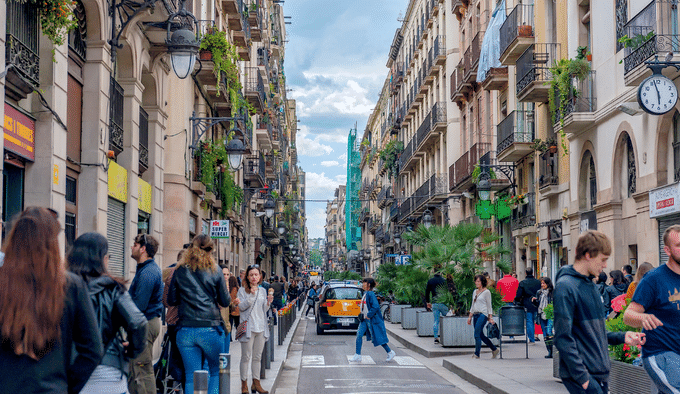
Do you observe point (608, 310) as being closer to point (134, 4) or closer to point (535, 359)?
point (535, 359)

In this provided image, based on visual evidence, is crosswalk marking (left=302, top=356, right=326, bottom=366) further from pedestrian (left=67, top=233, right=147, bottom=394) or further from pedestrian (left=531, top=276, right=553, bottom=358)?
pedestrian (left=67, top=233, right=147, bottom=394)

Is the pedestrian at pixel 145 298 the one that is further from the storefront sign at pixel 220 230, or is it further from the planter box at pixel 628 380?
the storefront sign at pixel 220 230

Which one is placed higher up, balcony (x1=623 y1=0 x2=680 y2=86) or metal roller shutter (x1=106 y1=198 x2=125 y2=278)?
balcony (x1=623 y1=0 x2=680 y2=86)

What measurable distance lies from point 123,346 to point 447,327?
48.6 ft

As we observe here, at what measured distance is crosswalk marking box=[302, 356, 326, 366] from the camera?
17.4m

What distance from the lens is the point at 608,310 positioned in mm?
16234

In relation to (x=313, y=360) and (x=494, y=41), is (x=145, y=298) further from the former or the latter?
(x=494, y=41)

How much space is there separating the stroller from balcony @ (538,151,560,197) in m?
19.3

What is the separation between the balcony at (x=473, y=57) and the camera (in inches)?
1430

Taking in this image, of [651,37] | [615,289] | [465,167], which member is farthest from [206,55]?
[465,167]

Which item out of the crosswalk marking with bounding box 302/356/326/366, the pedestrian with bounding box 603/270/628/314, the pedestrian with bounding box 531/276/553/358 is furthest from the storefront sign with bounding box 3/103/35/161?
the pedestrian with bounding box 531/276/553/358

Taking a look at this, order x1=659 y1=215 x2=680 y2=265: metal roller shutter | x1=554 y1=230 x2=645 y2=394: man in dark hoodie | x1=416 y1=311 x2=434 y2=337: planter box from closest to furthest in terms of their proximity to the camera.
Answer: x1=554 y1=230 x2=645 y2=394: man in dark hoodie, x1=659 y1=215 x2=680 y2=265: metal roller shutter, x1=416 y1=311 x2=434 y2=337: planter box

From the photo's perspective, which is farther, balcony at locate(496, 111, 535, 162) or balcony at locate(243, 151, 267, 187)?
balcony at locate(243, 151, 267, 187)

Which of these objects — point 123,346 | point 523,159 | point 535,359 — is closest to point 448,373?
point 535,359
